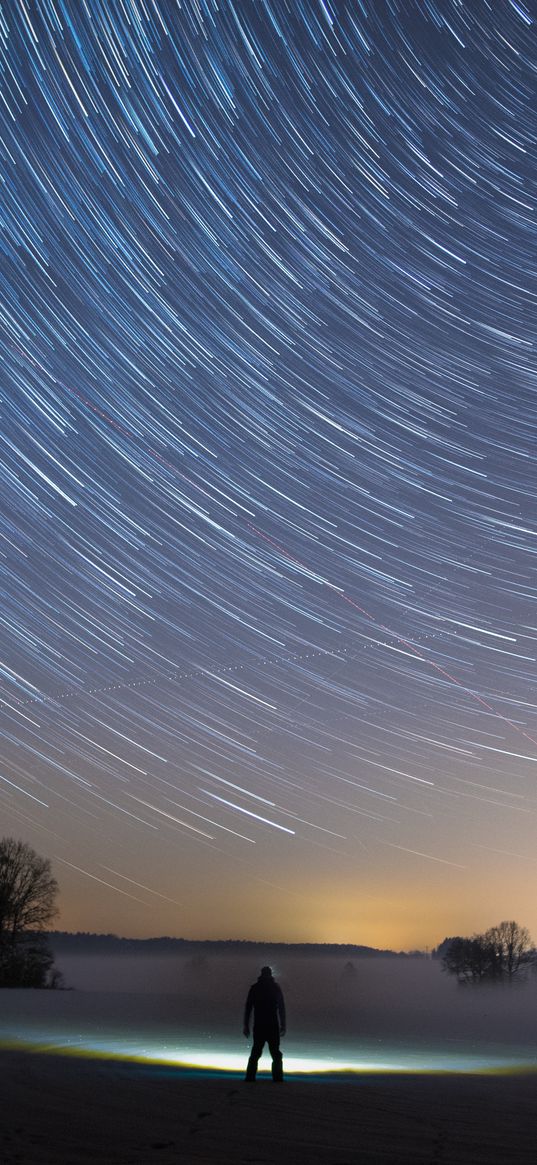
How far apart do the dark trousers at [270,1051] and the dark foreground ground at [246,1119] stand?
0.14 m

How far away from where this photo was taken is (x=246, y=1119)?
279 inches

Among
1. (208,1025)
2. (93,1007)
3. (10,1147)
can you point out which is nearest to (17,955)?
(93,1007)

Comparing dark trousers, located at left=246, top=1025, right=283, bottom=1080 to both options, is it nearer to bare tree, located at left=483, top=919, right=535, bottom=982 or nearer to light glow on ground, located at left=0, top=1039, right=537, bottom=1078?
light glow on ground, located at left=0, top=1039, right=537, bottom=1078

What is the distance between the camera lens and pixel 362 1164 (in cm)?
534

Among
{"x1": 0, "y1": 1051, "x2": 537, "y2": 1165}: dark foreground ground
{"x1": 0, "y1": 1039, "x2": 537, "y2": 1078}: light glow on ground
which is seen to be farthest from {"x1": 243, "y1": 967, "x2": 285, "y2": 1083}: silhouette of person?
{"x1": 0, "y1": 1039, "x2": 537, "y2": 1078}: light glow on ground

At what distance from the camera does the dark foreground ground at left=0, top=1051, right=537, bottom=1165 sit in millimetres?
5531

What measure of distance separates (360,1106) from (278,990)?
2.56 metres

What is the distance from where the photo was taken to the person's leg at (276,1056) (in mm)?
9836

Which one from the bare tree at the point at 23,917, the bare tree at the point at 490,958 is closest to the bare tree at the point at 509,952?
the bare tree at the point at 490,958

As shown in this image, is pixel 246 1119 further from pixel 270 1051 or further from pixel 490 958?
pixel 490 958

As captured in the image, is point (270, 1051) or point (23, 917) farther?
point (23, 917)

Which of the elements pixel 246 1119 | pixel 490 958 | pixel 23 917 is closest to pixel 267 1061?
pixel 246 1119

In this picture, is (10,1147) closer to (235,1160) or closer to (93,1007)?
(235,1160)

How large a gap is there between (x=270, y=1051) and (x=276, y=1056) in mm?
133
